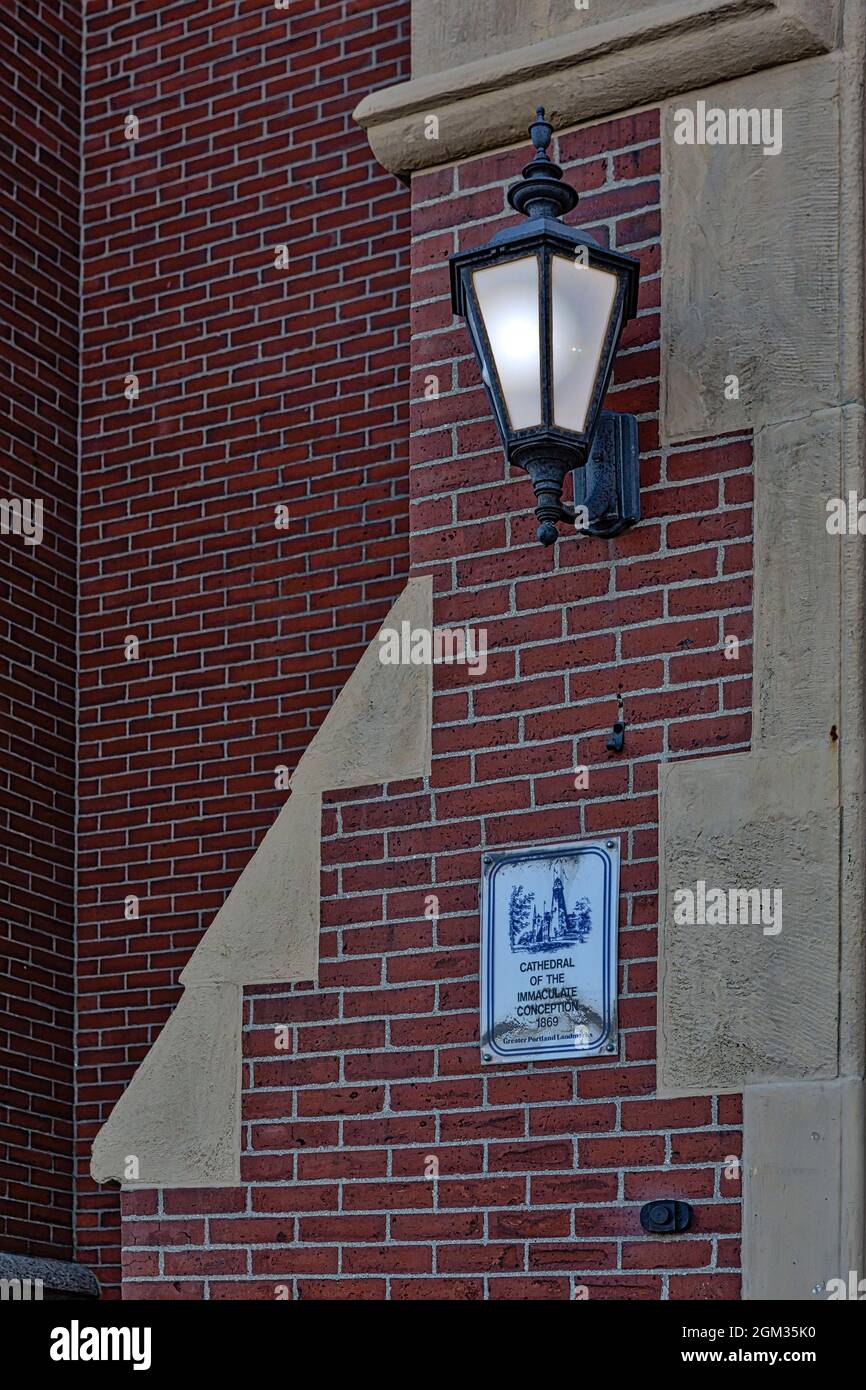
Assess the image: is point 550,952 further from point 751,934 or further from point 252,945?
point 252,945

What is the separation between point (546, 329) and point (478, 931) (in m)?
1.21

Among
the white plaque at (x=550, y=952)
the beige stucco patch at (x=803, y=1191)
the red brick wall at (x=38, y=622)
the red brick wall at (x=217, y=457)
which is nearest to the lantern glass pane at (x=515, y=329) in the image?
the white plaque at (x=550, y=952)

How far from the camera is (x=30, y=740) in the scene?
22.2 feet

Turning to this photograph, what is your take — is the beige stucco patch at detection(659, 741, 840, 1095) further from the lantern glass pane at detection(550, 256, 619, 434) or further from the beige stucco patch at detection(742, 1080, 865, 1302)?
the lantern glass pane at detection(550, 256, 619, 434)

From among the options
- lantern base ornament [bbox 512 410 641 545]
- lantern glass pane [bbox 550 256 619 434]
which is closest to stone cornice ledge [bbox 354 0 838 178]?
lantern glass pane [bbox 550 256 619 434]

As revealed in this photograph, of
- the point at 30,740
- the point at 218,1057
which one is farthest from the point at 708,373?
the point at 30,740

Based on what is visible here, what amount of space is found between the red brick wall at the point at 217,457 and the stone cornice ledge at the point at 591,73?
149cm

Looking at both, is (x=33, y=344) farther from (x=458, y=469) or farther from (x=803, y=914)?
(x=803, y=914)

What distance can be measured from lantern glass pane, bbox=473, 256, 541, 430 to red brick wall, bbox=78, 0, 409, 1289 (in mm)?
1974

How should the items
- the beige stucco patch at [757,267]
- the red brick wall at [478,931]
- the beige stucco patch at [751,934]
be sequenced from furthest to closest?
the beige stucco patch at [757,267]
the red brick wall at [478,931]
the beige stucco patch at [751,934]

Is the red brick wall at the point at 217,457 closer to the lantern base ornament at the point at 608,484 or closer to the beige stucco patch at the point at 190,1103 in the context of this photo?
the beige stucco patch at the point at 190,1103

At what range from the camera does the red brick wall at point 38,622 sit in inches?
258

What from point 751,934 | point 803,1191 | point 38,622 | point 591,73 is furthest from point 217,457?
point 803,1191

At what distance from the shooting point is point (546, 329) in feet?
14.4
